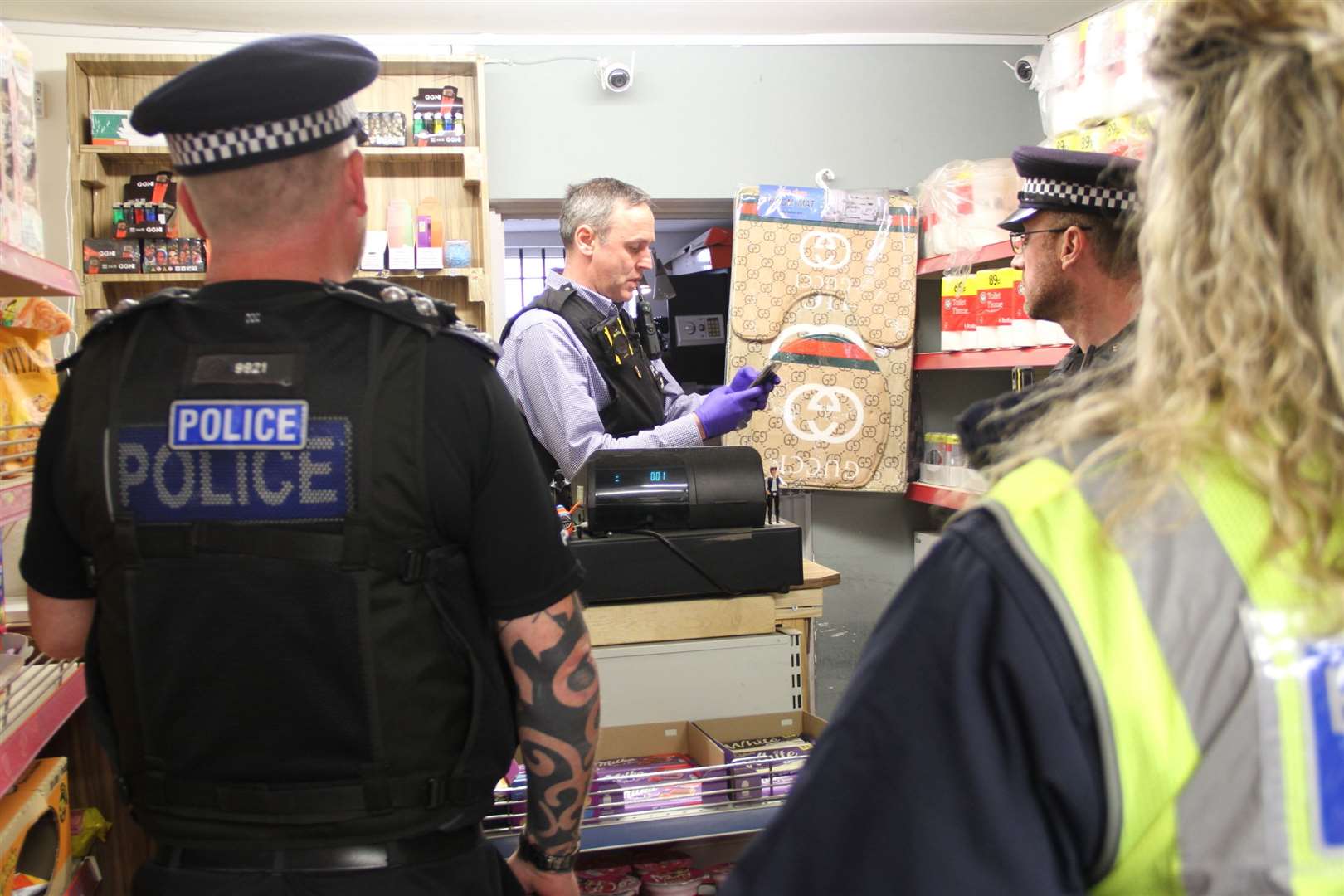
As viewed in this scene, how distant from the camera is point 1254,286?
63 cm

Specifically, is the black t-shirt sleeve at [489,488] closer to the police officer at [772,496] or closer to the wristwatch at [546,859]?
the wristwatch at [546,859]

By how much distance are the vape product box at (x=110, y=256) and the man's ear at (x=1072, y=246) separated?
10.4 feet

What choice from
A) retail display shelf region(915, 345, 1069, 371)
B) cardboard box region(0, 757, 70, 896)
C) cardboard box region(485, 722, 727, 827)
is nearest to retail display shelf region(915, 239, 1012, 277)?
retail display shelf region(915, 345, 1069, 371)

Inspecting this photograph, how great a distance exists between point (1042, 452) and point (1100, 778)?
19cm

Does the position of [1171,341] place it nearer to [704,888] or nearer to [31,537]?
[31,537]

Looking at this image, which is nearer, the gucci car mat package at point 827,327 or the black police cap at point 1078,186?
the black police cap at point 1078,186

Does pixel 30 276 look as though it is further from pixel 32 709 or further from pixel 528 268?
pixel 528 268

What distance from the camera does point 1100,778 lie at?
0.57m

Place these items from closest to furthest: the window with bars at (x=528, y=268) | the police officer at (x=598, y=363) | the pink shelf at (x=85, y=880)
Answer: the pink shelf at (x=85, y=880) → the police officer at (x=598, y=363) → the window with bars at (x=528, y=268)

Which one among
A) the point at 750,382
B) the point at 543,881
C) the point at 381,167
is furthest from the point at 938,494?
the point at 543,881

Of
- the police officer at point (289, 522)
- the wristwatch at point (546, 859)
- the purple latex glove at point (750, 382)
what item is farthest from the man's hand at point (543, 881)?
the purple latex glove at point (750, 382)

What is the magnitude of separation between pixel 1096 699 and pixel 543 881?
0.96 metres

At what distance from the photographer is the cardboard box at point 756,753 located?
183 cm

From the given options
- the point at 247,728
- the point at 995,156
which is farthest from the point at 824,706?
the point at 247,728
